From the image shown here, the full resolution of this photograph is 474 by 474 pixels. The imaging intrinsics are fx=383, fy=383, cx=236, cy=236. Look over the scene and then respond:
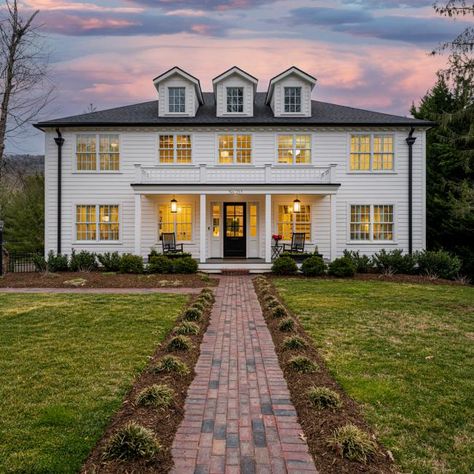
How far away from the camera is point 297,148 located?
59.9 feet

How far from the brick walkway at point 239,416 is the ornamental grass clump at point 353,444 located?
0.27 metres

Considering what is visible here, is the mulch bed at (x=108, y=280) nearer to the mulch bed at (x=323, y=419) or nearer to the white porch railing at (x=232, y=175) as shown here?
the white porch railing at (x=232, y=175)

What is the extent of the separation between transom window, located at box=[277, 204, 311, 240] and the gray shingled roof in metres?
3.99

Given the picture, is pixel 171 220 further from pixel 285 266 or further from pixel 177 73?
pixel 177 73

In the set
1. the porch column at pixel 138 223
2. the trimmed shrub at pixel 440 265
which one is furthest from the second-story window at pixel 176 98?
the trimmed shrub at pixel 440 265

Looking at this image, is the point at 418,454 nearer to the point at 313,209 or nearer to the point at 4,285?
the point at 4,285

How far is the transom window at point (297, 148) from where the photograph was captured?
1825 centimetres

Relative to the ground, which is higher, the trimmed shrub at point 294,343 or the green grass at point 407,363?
the trimmed shrub at point 294,343

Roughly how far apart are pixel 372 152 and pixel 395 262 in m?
5.43

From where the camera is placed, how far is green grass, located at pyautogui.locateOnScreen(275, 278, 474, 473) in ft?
11.2

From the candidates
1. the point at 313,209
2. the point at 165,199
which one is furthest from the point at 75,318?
the point at 313,209

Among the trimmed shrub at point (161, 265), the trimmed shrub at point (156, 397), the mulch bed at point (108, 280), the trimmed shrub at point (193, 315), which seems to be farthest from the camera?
the trimmed shrub at point (161, 265)

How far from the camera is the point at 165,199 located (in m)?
18.6

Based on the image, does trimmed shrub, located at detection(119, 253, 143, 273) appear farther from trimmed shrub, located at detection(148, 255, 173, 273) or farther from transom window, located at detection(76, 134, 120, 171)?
transom window, located at detection(76, 134, 120, 171)
